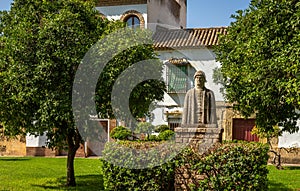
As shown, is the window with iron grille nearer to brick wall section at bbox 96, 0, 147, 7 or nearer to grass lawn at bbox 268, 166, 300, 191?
brick wall section at bbox 96, 0, 147, 7

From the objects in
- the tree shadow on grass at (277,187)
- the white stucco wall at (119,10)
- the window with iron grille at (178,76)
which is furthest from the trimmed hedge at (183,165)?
the white stucco wall at (119,10)

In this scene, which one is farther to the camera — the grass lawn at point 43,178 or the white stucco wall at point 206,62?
the white stucco wall at point 206,62

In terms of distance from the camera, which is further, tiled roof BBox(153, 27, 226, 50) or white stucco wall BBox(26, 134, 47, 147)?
white stucco wall BBox(26, 134, 47, 147)

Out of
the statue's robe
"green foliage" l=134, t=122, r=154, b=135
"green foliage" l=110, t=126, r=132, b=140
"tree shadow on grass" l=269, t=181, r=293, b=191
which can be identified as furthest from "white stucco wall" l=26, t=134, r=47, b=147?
"tree shadow on grass" l=269, t=181, r=293, b=191

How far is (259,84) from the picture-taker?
9.84 m

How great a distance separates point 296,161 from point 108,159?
44.7 feet

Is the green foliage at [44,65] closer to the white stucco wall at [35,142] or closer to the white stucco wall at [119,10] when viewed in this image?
the white stucco wall at [119,10]

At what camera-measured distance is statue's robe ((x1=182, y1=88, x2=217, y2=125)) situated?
10828mm

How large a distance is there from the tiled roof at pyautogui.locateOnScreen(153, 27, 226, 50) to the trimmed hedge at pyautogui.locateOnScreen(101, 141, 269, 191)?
1315 centimetres

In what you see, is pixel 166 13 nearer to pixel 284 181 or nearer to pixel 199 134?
pixel 284 181

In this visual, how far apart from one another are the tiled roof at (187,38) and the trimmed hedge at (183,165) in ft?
43.1

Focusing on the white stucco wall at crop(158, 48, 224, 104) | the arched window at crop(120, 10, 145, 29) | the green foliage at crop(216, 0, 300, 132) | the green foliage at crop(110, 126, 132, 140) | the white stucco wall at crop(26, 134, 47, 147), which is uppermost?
the arched window at crop(120, 10, 145, 29)

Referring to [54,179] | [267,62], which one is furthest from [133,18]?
[267,62]

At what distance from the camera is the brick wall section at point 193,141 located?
9.12 meters
